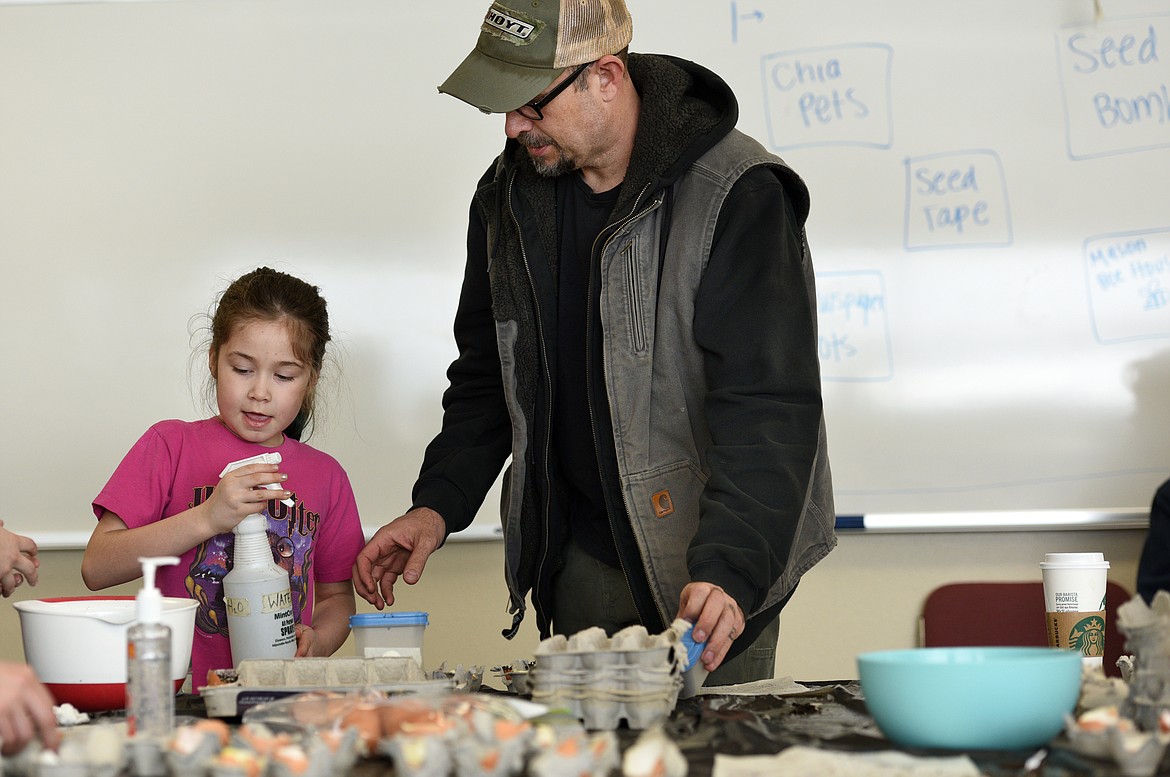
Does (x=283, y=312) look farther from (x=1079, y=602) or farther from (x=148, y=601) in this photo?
(x=1079, y=602)

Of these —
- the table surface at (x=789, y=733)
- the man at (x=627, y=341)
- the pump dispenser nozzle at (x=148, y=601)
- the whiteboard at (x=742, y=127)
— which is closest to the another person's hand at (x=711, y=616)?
the table surface at (x=789, y=733)

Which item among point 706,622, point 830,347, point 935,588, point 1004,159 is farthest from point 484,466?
point 1004,159

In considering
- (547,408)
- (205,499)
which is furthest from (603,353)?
(205,499)

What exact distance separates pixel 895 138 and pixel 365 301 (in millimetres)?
1202

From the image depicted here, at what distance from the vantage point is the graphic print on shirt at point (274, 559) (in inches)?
62.1

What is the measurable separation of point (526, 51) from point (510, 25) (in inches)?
1.9

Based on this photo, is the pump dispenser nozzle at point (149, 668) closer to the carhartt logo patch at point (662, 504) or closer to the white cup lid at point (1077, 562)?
the carhartt logo patch at point (662, 504)

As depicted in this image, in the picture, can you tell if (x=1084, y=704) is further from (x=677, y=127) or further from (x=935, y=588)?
(x=935, y=588)

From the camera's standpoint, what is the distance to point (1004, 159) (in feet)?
8.09

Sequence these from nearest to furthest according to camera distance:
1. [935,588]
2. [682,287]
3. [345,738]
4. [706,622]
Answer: [345,738] < [706,622] < [682,287] < [935,588]

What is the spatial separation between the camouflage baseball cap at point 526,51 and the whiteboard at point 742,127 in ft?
3.03

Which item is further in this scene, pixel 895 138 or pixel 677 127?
pixel 895 138

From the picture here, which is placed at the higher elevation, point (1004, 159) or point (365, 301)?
point (1004, 159)

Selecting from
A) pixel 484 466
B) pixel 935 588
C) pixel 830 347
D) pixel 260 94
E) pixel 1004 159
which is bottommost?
pixel 935 588
